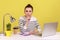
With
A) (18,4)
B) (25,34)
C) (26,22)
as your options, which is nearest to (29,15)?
(26,22)

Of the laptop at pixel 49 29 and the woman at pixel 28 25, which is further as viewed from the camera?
the woman at pixel 28 25

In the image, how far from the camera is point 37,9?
2750 millimetres

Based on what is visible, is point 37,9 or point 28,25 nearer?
point 28,25

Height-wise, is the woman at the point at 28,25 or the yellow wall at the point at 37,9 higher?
the yellow wall at the point at 37,9

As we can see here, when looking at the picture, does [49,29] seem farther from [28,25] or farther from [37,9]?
[37,9]

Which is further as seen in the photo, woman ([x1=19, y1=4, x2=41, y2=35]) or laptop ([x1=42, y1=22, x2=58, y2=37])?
woman ([x1=19, y1=4, x2=41, y2=35])

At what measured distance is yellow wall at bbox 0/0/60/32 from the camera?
8.64 ft

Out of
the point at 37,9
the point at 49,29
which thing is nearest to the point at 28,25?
the point at 49,29

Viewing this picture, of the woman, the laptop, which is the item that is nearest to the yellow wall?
the woman

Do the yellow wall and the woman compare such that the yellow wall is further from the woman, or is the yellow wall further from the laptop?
the laptop

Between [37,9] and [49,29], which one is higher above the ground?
[37,9]

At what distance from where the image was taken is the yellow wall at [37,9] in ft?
8.64

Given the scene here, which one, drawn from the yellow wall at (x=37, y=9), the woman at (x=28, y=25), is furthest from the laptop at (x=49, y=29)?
the yellow wall at (x=37, y=9)

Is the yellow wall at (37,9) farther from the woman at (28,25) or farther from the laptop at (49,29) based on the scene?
the laptop at (49,29)
